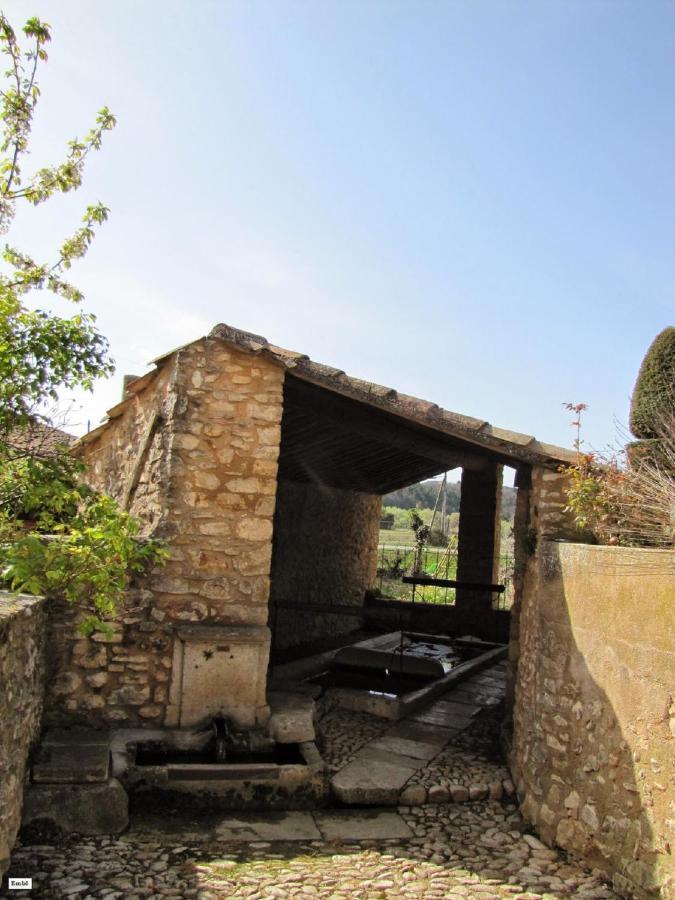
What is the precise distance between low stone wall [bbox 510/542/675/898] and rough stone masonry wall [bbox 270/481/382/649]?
13.3ft

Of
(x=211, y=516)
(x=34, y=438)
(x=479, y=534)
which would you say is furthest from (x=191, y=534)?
(x=479, y=534)

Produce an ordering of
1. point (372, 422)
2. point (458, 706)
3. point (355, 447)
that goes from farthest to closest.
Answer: point (355, 447)
point (458, 706)
point (372, 422)

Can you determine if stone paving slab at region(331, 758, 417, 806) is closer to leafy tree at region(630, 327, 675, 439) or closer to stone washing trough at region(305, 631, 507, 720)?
stone washing trough at region(305, 631, 507, 720)

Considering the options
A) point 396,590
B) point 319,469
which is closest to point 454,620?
point 319,469

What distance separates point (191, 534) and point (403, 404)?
202 cm

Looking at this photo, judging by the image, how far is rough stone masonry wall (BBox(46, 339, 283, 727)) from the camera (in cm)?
546

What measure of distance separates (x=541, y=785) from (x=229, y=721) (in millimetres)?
2410

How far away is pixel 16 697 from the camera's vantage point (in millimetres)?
4117

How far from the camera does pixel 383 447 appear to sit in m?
9.93

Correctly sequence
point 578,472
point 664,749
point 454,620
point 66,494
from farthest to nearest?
point 454,620, point 578,472, point 66,494, point 664,749

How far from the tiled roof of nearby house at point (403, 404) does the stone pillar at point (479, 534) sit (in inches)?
270

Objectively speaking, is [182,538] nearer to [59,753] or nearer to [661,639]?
[59,753]

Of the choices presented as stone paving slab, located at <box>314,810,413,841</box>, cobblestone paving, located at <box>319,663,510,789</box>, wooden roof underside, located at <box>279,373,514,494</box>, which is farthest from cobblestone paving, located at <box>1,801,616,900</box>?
wooden roof underside, located at <box>279,373,514,494</box>

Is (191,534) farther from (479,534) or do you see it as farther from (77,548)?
(479,534)
